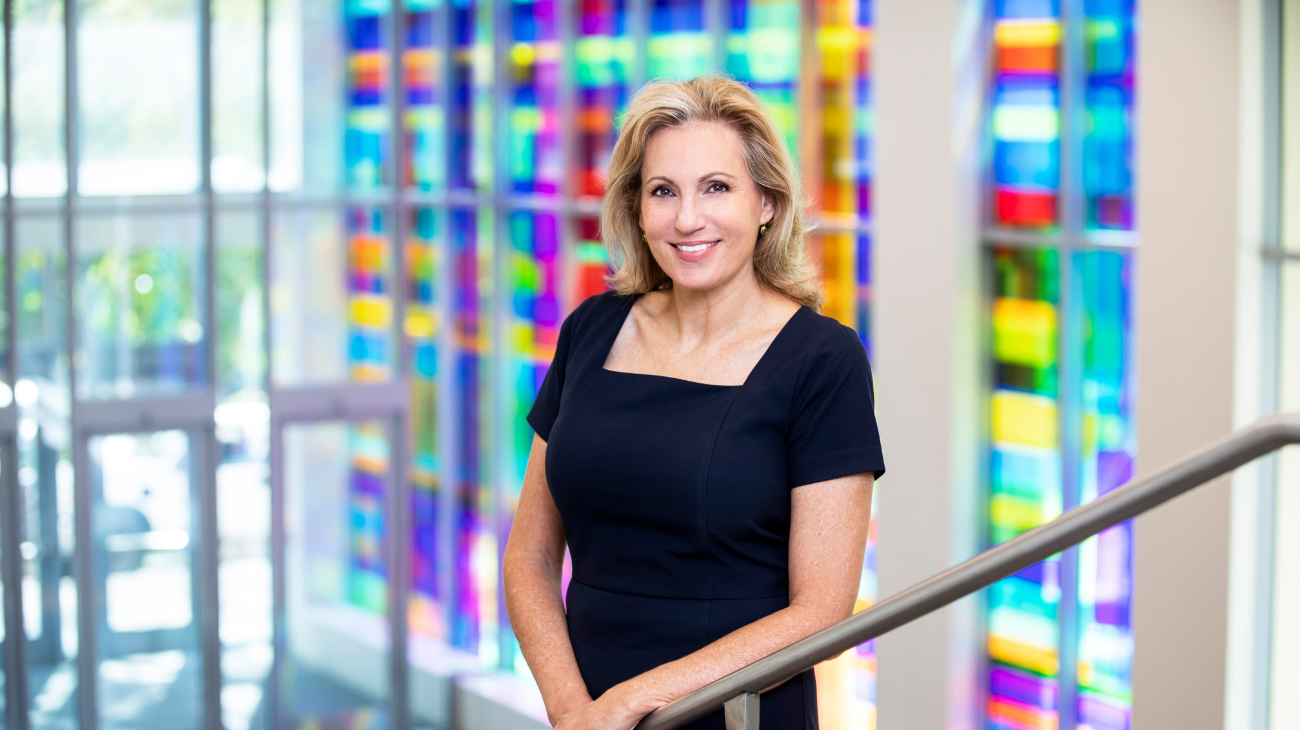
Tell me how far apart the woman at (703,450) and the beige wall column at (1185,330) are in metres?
2.19

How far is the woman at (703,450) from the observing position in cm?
185

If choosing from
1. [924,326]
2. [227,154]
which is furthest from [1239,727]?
[227,154]

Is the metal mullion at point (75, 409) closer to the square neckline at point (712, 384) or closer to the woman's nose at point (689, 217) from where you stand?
the square neckline at point (712, 384)

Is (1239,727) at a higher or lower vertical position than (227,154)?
lower

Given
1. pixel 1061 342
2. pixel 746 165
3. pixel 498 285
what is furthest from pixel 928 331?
pixel 498 285

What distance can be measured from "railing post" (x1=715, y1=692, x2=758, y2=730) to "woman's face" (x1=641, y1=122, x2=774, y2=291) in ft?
2.00

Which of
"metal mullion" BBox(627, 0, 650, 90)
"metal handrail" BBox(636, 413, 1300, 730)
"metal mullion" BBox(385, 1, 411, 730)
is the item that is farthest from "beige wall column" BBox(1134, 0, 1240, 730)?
"metal mullion" BBox(385, 1, 411, 730)

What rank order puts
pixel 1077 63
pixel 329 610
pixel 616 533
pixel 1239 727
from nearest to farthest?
pixel 616 533
pixel 1239 727
pixel 1077 63
pixel 329 610

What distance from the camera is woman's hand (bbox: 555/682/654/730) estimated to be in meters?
1.83

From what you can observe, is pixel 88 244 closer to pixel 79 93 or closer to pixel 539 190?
pixel 79 93

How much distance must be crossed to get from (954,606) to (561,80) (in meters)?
3.55

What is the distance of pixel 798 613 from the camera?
1.85 meters

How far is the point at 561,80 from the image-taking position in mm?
6824

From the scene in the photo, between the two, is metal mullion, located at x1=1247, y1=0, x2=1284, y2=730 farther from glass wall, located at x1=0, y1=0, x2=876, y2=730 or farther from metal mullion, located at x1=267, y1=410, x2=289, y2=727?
metal mullion, located at x1=267, y1=410, x2=289, y2=727
